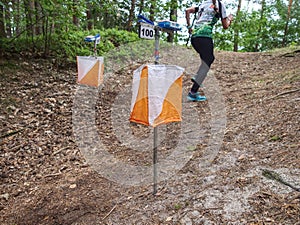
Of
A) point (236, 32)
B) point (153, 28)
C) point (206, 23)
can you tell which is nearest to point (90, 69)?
point (206, 23)

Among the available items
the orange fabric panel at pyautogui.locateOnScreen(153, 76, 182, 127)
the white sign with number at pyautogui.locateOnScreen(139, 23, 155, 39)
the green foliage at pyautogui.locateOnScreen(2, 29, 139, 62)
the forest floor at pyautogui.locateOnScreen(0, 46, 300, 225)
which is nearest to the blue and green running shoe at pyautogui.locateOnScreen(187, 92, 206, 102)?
the forest floor at pyautogui.locateOnScreen(0, 46, 300, 225)

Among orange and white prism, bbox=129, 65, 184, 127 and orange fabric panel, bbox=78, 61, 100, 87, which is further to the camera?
orange fabric panel, bbox=78, 61, 100, 87

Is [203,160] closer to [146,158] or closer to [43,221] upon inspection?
[146,158]

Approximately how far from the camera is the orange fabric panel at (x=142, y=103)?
1979 millimetres

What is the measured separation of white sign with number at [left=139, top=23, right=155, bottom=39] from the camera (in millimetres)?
1996

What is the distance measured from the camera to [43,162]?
3439 millimetres

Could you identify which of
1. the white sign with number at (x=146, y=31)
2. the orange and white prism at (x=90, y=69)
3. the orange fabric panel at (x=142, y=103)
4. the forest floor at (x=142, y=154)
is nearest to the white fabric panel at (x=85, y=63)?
the orange and white prism at (x=90, y=69)

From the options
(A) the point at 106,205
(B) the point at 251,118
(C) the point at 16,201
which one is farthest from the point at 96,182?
(B) the point at 251,118

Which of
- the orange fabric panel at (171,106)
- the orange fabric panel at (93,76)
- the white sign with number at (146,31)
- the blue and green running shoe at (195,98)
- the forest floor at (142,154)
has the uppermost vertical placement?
the white sign with number at (146,31)

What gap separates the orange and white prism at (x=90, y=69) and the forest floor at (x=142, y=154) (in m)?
0.42

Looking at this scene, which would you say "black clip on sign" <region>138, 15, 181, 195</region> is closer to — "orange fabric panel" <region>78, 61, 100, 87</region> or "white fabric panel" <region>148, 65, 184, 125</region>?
"white fabric panel" <region>148, 65, 184, 125</region>

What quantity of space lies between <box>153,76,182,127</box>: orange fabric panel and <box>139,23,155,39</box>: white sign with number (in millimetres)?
438

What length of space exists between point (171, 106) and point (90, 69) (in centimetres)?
323

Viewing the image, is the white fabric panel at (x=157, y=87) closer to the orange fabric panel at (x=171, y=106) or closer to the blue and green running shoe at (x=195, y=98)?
the orange fabric panel at (x=171, y=106)
